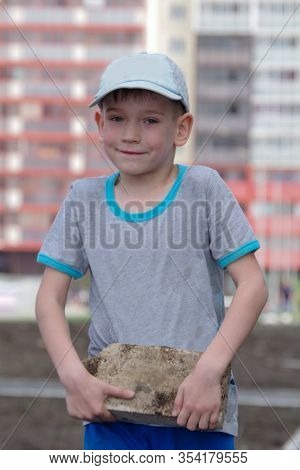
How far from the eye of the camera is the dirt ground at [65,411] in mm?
8523

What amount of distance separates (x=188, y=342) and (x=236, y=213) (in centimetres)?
30

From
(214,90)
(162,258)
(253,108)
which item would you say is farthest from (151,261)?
(253,108)

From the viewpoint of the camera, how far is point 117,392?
2.67 m

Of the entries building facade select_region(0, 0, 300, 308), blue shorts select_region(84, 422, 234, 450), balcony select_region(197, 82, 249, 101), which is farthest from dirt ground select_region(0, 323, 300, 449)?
balcony select_region(197, 82, 249, 101)

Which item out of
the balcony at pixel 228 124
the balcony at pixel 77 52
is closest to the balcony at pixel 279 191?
the balcony at pixel 228 124

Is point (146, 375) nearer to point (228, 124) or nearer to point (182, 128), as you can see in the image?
point (182, 128)

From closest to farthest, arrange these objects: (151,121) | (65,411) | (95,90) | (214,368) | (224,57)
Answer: (214,368)
(151,121)
(65,411)
(95,90)
(224,57)

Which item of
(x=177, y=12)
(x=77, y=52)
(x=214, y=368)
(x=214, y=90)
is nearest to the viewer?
(x=214, y=368)

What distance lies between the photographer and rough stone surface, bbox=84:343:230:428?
2.68m

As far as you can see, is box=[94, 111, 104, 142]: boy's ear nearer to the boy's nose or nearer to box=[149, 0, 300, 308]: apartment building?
the boy's nose

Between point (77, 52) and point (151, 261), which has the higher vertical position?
point (77, 52)

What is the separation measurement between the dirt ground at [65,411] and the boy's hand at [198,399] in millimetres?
401

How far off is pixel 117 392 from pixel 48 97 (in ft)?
240

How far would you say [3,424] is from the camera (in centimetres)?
957
